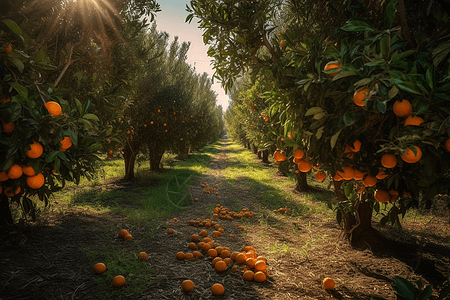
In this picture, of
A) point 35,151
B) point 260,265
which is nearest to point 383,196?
point 260,265

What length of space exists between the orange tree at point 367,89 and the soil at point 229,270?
1027 mm

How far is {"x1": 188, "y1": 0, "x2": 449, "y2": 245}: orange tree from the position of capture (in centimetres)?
118

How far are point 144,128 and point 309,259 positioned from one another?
650 centimetres

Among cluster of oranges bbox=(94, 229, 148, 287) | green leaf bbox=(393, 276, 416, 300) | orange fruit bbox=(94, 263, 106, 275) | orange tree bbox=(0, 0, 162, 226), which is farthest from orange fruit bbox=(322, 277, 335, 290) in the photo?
orange tree bbox=(0, 0, 162, 226)

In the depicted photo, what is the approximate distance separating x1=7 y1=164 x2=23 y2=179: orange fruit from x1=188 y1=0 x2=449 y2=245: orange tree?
1841 millimetres

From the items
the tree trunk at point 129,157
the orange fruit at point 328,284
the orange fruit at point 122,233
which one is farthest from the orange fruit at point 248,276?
the tree trunk at point 129,157

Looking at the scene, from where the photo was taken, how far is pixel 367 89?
4.02ft

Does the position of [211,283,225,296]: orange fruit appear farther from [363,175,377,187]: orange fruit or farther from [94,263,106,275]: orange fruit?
[363,175,377,187]: orange fruit

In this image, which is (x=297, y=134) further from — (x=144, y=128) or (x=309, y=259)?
(x=144, y=128)

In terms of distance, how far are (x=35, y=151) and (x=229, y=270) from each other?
228 cm

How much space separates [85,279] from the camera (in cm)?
236

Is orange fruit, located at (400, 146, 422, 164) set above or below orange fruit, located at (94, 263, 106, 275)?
above

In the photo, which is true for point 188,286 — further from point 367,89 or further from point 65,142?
point 367,89

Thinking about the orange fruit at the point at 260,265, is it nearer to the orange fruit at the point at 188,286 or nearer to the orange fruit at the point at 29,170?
the orange fruit at the point at 188,286
